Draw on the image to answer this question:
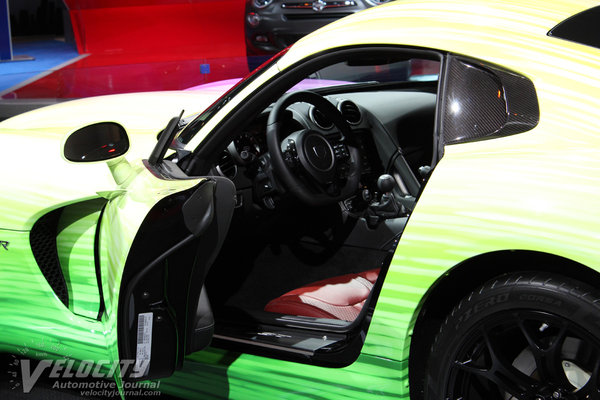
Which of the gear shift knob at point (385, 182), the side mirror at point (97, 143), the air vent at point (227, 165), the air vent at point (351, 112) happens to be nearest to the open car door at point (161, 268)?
the side mirror at point (97, 143)

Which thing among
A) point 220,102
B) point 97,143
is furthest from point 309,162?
point 97,143

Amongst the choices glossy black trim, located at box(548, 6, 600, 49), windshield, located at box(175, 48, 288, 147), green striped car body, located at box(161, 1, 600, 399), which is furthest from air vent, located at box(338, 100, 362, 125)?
glossy black trim, located at box(548, 6, 600, 49)

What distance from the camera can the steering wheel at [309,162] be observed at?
2980 mm

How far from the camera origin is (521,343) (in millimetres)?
1998

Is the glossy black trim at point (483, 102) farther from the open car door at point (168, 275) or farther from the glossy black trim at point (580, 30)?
the open car door at point (168, 275)

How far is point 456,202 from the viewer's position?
1.92 meters

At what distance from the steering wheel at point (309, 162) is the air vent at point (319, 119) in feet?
0.30

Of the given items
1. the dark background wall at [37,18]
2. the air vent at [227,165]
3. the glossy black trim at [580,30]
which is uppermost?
the glossy black trim at [580,30]

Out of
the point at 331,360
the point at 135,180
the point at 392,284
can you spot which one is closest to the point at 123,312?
the point at 135,180

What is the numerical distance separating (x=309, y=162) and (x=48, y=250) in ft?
3.41

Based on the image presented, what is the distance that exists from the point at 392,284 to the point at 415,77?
17.5 feet

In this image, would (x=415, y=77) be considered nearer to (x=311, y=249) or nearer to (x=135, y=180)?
(x=311, y=249)

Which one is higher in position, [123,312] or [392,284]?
[392,284]

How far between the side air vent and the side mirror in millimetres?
238
